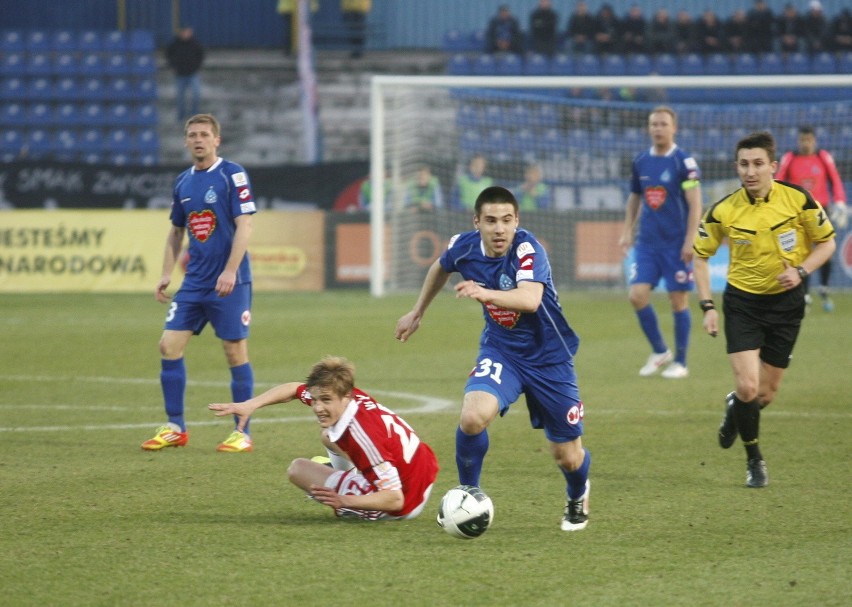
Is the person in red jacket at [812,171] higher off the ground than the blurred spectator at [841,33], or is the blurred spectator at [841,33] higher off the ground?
the blurred spectator at [841,33]

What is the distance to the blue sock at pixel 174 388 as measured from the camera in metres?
8.16

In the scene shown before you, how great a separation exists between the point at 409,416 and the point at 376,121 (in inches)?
400

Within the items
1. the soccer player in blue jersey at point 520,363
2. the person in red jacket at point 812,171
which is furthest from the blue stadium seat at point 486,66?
the soccer player in blue jersey at point 520,363

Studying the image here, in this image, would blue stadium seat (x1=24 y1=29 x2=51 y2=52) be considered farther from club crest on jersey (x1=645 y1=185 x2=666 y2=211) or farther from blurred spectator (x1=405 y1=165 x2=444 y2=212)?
club crest on jersey (x1=645 y1=185 x2=666 y2=211)

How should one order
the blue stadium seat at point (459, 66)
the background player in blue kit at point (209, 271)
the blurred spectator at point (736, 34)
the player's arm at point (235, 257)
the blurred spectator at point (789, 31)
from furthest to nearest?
the blurred spectator at point (736, 34) → the blurred spectator at point (789, 31) → the blue stadium seat at point (459, 66) → the background player in blue kit at point (209, 271) → the player's arm at point (235, 257)

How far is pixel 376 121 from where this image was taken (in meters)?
18.9

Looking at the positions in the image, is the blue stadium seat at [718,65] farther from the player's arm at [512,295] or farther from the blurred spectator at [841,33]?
the player's arm at [512,295]

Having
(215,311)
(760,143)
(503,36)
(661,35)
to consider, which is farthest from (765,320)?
(661,35)

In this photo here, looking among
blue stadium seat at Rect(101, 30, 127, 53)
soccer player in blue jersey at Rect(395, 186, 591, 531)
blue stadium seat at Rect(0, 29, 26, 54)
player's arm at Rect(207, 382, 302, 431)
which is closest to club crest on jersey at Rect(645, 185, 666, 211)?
soccer player in blue jersey at Rect(395, 186, 591, 531)

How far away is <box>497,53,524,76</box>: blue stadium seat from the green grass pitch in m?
15.4

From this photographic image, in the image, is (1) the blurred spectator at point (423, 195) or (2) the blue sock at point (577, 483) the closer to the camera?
(2) the blue sock at point (577, 483)

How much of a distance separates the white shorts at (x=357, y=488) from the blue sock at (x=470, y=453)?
207mm

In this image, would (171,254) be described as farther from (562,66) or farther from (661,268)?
(562,66)

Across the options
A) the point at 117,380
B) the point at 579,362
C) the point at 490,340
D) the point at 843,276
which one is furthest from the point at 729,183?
the point at 490,340
